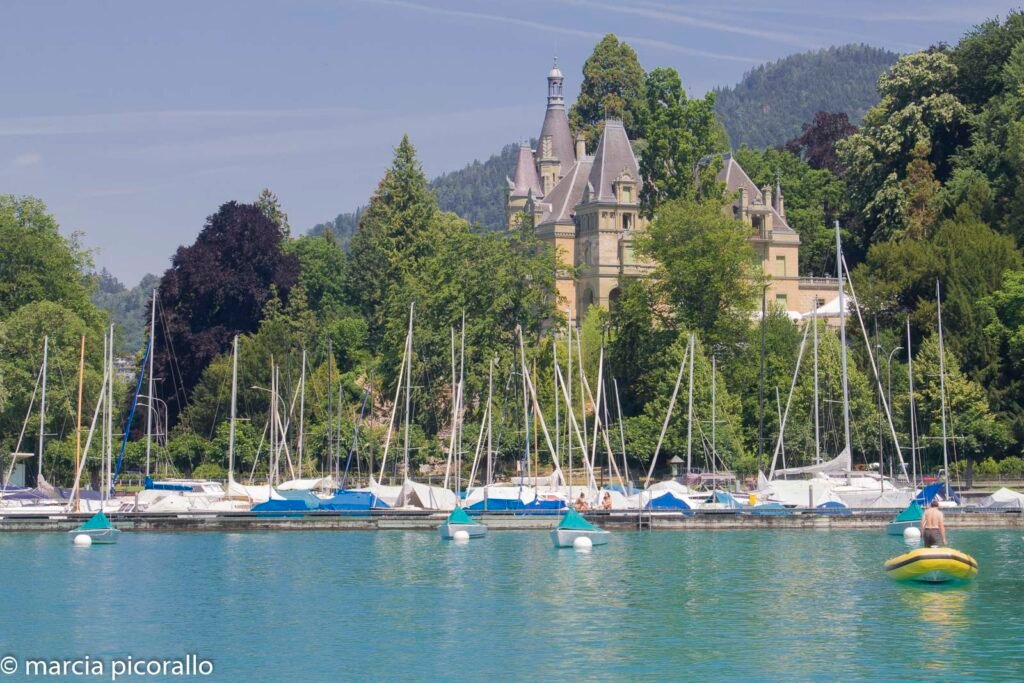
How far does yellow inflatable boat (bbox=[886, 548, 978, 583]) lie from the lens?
→ 46.1 metres

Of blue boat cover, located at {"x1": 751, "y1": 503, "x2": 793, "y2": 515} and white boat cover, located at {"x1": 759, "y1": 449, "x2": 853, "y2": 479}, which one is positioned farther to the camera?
white boat cover, located at {"x1": 759, "y1": 449, "x2": 853, "y2": 479}

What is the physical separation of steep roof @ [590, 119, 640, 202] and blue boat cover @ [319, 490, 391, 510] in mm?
49711

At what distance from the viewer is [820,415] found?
3123 inches

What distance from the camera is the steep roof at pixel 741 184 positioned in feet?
386

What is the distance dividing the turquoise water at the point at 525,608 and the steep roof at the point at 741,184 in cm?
5596

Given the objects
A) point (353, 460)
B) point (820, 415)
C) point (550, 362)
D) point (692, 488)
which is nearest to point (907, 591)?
point (692, 488)

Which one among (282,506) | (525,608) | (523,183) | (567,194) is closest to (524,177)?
(523,183)

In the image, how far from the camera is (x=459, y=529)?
62312 millimetres

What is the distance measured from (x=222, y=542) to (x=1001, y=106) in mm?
52557

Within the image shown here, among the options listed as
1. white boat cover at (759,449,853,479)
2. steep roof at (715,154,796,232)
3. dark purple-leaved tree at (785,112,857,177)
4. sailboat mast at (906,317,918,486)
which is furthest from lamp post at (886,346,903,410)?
dark purple-leaved tree at (785,112,857,177)

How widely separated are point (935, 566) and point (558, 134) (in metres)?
97.3

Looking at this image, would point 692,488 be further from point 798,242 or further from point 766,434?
point 798,242

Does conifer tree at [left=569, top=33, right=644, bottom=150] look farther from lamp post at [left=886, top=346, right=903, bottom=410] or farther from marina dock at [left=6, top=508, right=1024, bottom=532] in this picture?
marina dock at [left=6, top=508, right=1024, bottom=532]

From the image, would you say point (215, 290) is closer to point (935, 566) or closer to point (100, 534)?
point (100, 534)
